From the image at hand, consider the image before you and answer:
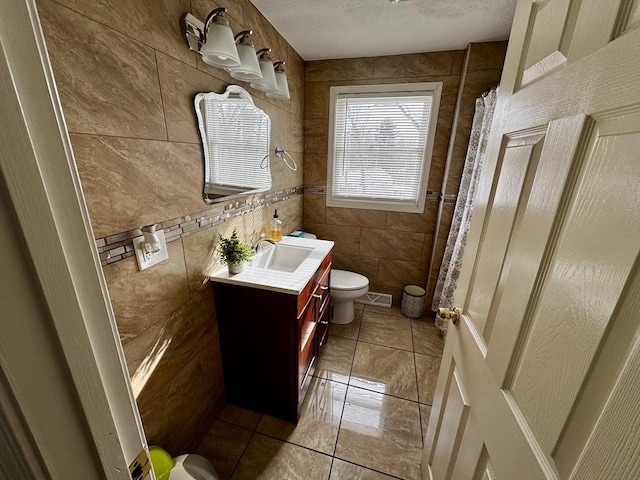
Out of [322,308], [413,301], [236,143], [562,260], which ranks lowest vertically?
[413,301]

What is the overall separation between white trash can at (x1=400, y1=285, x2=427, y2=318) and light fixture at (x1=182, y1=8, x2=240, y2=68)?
7.46 feet

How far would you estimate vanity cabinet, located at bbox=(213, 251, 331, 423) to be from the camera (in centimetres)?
134

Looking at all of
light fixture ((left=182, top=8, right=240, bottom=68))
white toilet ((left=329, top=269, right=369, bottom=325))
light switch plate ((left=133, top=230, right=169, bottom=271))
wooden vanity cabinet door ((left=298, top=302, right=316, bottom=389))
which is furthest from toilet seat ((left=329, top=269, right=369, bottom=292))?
light fixture ((left=182, top=8, right=240, bottom=68))

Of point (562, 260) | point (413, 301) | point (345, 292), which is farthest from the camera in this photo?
point (413, 301)

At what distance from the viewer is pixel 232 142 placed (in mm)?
1437

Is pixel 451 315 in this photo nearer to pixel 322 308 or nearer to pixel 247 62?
pixel 322 308

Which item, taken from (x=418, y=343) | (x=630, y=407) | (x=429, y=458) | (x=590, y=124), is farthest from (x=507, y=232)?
Result: (x=418, y=343)

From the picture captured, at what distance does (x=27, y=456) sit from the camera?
0.34 metres

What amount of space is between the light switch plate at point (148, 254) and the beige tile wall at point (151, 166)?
1.1 inches

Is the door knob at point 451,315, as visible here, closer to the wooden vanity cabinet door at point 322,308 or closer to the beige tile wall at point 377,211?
the wooden vanity cabinet door at point 322,308

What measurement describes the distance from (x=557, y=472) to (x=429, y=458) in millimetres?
952

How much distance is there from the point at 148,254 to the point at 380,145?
2.06 metres

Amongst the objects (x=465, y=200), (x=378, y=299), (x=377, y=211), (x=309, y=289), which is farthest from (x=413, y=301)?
(x=309, y=289)

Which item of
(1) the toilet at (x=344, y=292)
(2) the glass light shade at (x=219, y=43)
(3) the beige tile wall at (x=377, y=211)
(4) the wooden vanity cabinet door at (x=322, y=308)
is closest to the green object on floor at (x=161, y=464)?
(4) the wooden vanity cabinet door at (x=322, y=308)
